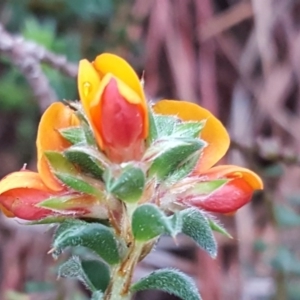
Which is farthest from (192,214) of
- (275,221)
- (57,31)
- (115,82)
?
(57,31)

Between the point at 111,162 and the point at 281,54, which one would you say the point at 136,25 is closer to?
the point at 281,54

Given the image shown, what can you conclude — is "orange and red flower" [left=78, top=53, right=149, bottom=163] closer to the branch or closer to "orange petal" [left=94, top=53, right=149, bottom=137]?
"orange petal" [left=94, top=53, right=149, bottom=137]

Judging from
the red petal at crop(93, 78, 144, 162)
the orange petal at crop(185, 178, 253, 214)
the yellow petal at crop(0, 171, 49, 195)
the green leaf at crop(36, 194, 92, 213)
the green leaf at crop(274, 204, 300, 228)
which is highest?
the red petal at crop(93, 78, 144, 162)

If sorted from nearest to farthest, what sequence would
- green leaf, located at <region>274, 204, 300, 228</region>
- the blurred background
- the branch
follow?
the branch < green leaf, located at <region>274, 204, 300, 228</region> < the blurred background

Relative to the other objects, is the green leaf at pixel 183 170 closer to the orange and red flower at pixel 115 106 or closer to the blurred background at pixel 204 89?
the orange and red flower at pixel 115 106

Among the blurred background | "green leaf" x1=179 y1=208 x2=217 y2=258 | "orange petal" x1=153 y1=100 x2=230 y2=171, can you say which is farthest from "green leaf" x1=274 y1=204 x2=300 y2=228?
"green leaf" x1=179 y1=208 x2=217 y2=258

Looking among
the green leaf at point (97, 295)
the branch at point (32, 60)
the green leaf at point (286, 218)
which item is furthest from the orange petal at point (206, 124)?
the green leaf at point (286, 218)

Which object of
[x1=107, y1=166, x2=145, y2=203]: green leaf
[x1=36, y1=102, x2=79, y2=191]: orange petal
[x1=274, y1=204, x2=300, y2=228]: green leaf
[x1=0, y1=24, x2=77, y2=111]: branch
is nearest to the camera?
[x1=107, y1=166, x2=145, y2=203]: green leaf

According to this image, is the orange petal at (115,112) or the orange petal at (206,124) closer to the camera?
the orange petal at (115,112)
